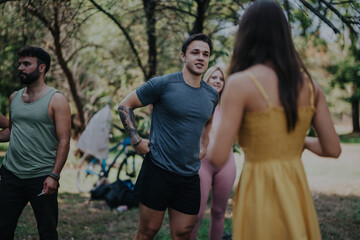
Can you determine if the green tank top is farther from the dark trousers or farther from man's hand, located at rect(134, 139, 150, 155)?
man's hand, located at rect(134, 139, 150, 155)

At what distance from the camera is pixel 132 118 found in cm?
303

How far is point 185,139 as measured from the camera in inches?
112

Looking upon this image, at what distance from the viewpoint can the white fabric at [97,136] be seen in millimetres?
6902

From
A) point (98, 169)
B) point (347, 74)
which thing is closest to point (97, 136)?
point (98, 169)

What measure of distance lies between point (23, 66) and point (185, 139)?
147 cm

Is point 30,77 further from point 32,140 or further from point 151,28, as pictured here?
point 151,28

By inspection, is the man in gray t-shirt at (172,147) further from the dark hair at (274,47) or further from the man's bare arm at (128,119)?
the dark hair at (274,47)

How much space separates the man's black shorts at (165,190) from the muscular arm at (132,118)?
0.32 ft

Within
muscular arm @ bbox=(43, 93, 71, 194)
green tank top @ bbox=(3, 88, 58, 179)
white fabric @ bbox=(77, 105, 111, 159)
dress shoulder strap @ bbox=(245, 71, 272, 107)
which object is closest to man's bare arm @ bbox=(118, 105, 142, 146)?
muscular arm @ bbox=(43, 93, 71, 194)

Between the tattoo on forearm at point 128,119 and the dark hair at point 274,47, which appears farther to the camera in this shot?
the tattoo on forearm at point 128,119

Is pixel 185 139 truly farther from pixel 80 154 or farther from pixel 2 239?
pixel 80 154

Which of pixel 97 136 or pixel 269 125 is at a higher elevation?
pixel 269 125

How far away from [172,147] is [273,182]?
4.06 ft

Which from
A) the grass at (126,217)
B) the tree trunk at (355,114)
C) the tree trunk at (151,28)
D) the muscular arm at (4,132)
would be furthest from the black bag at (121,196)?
the tree trunk at (355,114)
